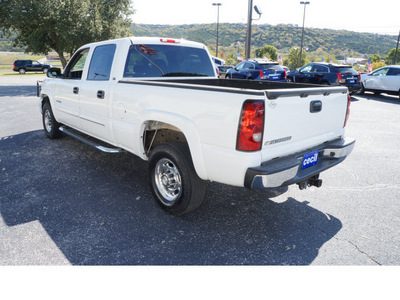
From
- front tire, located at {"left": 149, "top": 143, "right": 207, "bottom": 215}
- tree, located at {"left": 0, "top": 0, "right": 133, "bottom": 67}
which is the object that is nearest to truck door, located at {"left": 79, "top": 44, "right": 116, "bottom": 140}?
front tire, located at {"left": 149, "top": 143, "right": 207, "bottom": 215}

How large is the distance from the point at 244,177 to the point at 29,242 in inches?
83.2

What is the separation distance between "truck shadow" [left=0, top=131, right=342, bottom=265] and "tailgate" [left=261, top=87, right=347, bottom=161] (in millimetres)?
862

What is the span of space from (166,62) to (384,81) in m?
14.2

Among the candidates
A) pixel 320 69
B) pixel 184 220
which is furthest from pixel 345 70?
pixel 184 220

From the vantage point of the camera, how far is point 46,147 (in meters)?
6.07

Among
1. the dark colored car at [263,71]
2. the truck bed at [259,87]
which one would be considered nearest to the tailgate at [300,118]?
the truck bed at [259,87]

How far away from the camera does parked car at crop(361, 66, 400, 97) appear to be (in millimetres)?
14461

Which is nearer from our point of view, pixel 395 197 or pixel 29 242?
pixel 29 242

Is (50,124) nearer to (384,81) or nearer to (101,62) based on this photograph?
(101,62)

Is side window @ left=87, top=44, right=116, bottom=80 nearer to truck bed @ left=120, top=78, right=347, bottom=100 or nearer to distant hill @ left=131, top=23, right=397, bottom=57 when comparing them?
truck bed @ left=120, top=78, right=347, bottom=100

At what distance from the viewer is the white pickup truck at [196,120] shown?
2.64m

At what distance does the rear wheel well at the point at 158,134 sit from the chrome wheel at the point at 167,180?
10.9 inches
